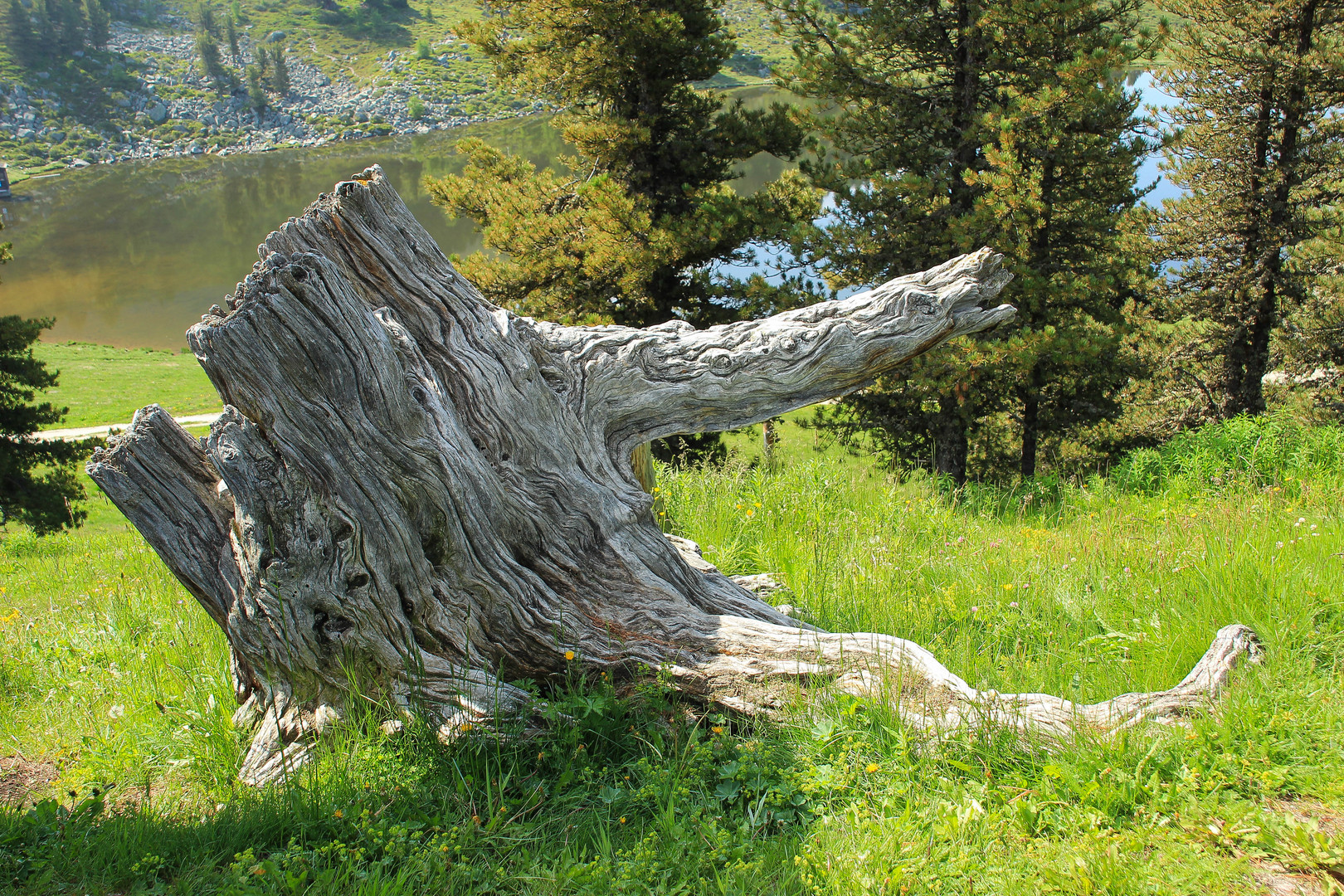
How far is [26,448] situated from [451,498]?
13.9 m

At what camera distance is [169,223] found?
60.3 m

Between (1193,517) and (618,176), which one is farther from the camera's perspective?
(618,176)

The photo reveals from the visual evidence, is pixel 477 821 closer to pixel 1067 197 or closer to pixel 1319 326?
pixel 1067 197

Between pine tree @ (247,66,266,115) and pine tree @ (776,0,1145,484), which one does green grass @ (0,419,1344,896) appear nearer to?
pine tree @ (776,0,1145,484)

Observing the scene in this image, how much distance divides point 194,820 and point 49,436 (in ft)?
81.0

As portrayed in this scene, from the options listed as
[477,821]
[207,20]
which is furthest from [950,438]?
[207,20]

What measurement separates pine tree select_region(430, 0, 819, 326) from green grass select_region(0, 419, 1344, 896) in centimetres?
763

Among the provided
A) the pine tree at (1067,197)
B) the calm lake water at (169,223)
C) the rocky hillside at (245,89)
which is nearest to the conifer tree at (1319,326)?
the pine tree at (1067,197)

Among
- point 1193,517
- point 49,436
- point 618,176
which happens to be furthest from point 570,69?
point 49,436

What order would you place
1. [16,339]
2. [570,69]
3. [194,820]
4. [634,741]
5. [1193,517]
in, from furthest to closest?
[16,339], [570,69], [1193,517], [634,741], [194,820]

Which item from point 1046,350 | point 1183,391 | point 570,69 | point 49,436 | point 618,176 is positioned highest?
point 570,69

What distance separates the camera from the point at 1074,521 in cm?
605

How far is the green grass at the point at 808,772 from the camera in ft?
7.81

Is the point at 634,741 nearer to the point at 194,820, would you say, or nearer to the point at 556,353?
the point at 194,820
